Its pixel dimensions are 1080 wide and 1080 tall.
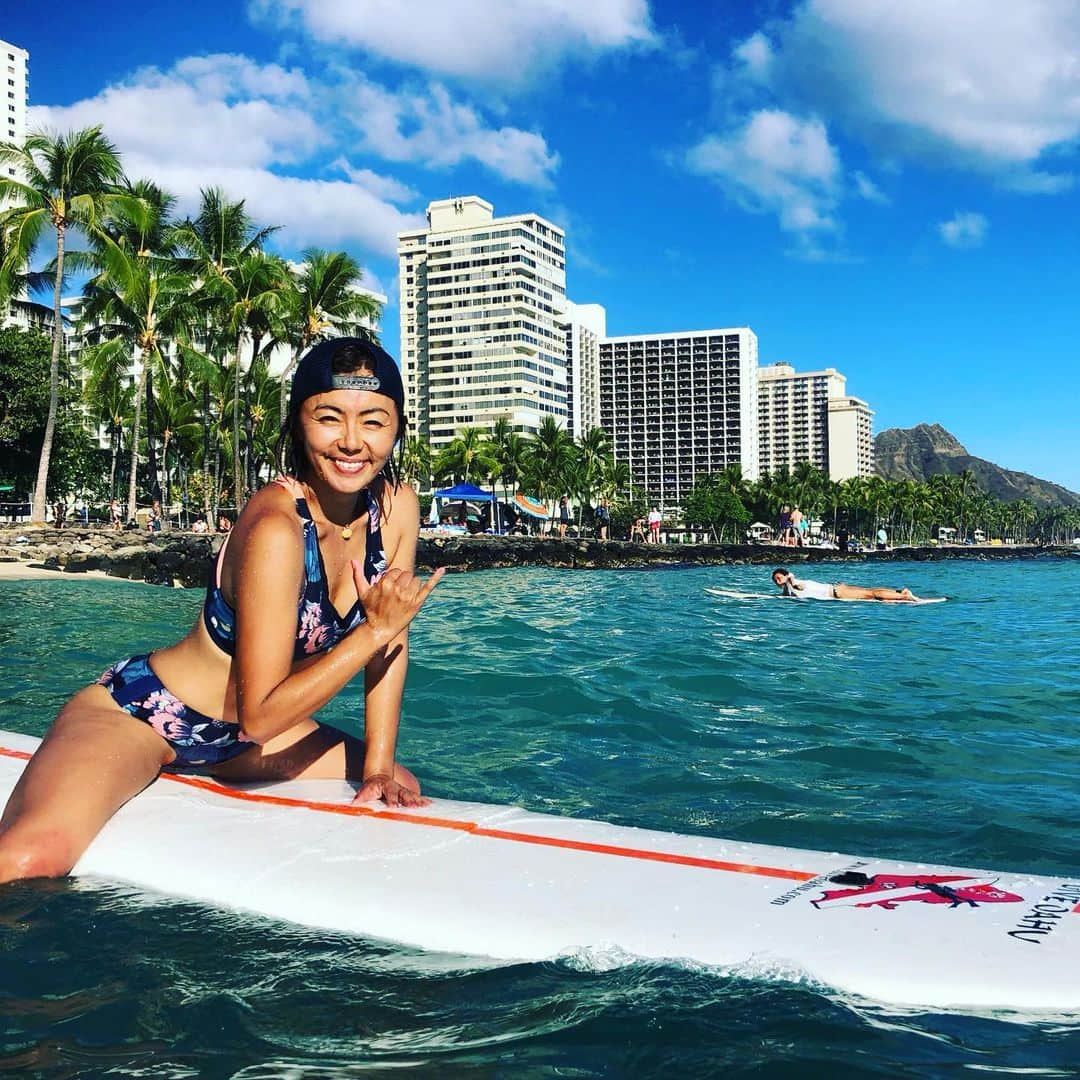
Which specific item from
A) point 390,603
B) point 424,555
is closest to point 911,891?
point 390,603

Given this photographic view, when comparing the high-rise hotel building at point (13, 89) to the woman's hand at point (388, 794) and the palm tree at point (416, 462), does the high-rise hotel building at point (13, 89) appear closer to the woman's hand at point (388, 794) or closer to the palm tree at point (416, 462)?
the palm tree at point (416, 462)

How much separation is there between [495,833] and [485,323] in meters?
128

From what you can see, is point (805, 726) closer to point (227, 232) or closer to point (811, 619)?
point (811, 619)

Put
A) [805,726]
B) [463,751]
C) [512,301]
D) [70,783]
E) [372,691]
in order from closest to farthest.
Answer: [70,783], [372,691], [463,751], [805,726], [512,301]

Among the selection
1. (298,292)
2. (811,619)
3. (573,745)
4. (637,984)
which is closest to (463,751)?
(573,745)

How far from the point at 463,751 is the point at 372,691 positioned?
A: 250cm

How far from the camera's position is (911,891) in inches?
99.3

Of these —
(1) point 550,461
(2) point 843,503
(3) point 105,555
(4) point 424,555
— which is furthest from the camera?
(2) point 843,503

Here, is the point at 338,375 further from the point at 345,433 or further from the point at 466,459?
the point at 466,459

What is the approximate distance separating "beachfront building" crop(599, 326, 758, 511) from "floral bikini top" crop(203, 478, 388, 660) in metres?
174

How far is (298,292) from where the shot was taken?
37.4 metres

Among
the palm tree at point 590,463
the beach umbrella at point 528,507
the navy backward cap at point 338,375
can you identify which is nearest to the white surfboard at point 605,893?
the navy backward cap at point 338,375

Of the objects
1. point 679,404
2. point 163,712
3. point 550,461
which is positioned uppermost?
point 679,404

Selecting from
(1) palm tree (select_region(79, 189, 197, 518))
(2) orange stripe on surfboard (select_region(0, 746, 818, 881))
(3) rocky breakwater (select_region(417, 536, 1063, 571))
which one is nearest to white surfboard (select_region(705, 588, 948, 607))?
(3) rocky breakwater (select_region(417, 536, 1063, 571))
